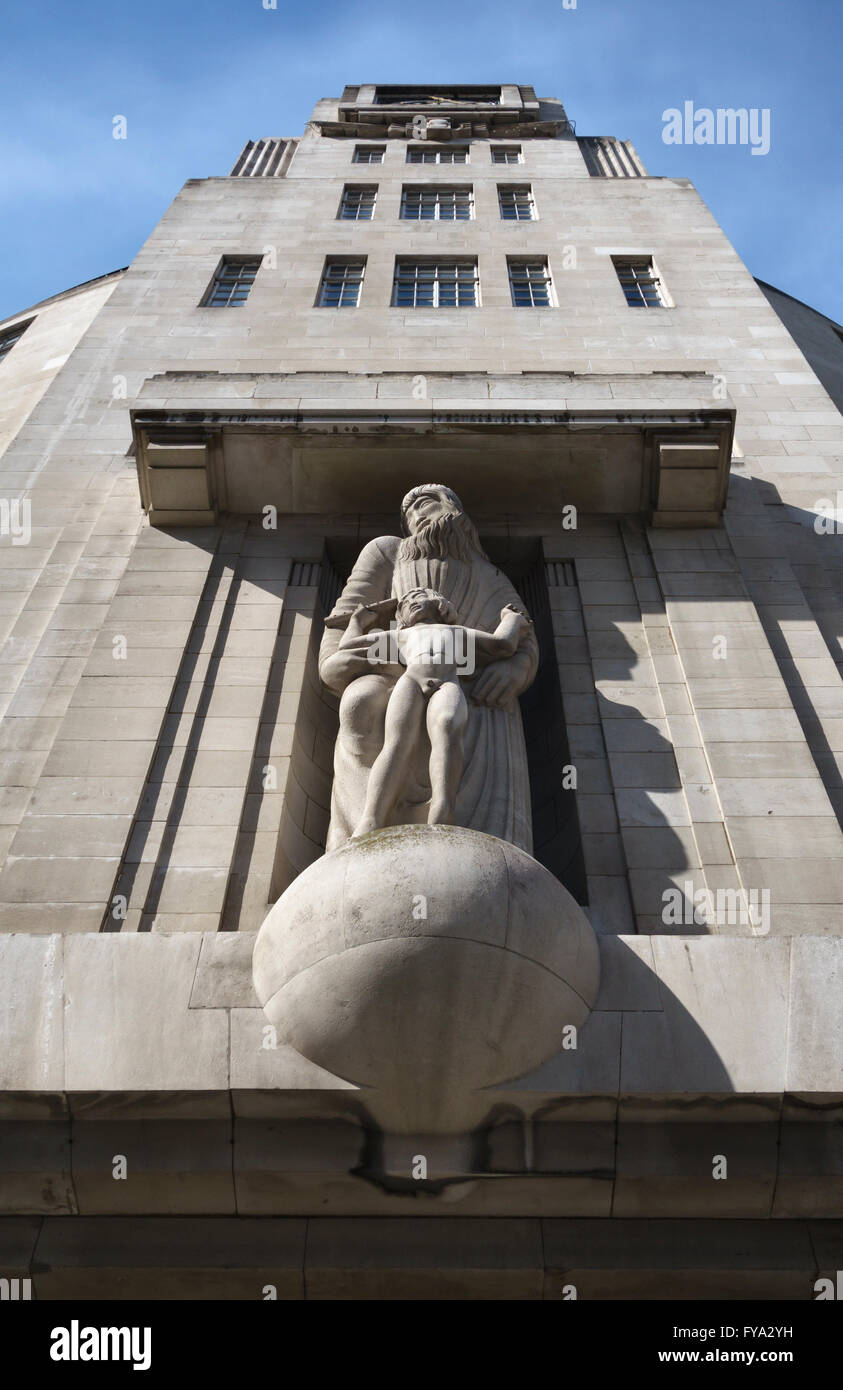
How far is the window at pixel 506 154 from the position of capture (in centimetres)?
2831

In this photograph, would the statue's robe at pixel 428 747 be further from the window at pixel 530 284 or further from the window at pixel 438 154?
the window at pixel 438 154

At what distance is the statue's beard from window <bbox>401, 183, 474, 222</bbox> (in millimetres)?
14755

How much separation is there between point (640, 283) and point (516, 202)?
583 centimetres

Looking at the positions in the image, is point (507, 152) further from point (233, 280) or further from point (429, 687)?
point (429, 687)

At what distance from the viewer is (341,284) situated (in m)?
21.2

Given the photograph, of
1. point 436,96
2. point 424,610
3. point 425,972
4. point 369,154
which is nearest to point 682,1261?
point 425,972

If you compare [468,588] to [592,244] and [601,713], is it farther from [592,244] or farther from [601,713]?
[592,244]

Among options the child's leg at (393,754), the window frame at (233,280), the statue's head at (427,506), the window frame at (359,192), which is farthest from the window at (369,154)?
the child's leg at (393,754)

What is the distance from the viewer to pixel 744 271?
2080 cm

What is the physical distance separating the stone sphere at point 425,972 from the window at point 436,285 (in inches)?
581

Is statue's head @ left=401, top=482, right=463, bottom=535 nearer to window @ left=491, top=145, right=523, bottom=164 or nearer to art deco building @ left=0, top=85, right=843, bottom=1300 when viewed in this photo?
art deco building @ left=0, top=85, right=843, bottom=1300
